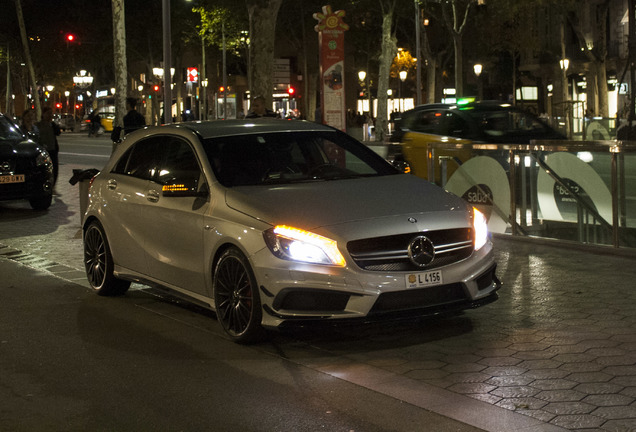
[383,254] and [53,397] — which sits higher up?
[383,254]

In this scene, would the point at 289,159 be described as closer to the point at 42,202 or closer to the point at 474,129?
the point at 474,129

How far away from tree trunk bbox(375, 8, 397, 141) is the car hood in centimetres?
3853

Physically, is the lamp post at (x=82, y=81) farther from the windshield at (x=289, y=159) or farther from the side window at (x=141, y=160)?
the windshield at (x=289, y=159)

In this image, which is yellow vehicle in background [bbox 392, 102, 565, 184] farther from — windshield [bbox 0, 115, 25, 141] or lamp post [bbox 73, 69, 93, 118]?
lamp post [bbox 73, 69, 93, 118]

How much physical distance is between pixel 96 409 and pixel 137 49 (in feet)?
225

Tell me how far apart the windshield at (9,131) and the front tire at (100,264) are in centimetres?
907

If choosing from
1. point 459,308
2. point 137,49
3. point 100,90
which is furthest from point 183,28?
point 459,308

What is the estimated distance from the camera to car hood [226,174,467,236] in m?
7.16

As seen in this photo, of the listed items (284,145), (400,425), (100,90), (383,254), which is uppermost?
(100,90)

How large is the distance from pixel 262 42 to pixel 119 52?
15.5m

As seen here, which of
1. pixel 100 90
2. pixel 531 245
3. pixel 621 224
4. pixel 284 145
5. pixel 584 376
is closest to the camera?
pixel 584 376

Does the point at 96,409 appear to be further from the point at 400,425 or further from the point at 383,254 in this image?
the point at 383,254

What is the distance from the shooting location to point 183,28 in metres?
74.1

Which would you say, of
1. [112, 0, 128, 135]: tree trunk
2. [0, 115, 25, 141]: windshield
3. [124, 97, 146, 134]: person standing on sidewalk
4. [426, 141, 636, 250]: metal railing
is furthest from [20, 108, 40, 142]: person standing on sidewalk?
[112, 0, 128, 135]: tree trunk
